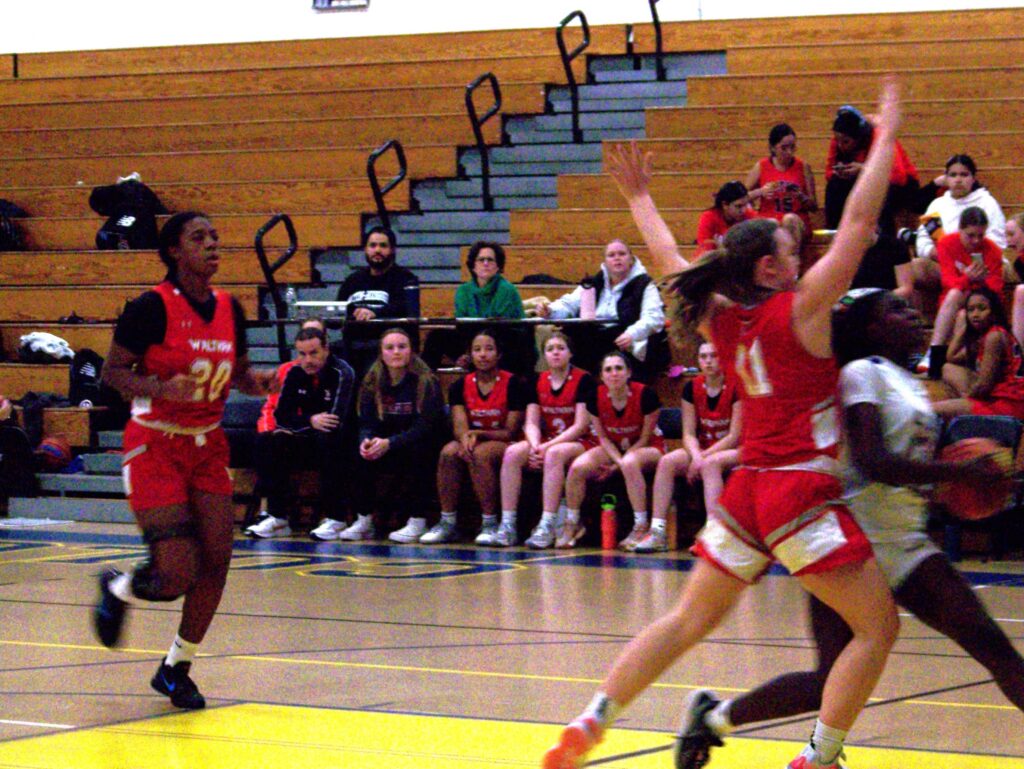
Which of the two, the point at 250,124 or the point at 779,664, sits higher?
the point at 250,124

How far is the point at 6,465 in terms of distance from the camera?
1225 centimetres

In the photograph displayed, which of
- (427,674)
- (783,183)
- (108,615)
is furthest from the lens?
(783,183)

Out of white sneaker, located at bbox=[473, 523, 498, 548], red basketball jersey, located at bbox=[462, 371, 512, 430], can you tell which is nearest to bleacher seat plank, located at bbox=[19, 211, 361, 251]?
red basketball jersey, located at bbox=[462, 371, 512, 430]

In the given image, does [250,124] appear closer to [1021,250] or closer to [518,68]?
[518,68]

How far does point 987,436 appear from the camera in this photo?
9.03 m

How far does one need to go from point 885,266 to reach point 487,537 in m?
3.26

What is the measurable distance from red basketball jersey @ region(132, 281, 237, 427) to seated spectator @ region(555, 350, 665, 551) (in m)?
4.95

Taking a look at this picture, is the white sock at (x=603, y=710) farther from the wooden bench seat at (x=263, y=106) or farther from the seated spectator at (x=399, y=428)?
the wooden bench seat at (x=263, y=106)

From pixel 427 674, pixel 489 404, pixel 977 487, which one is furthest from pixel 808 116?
pixel 977 487

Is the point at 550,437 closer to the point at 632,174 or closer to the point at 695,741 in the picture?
the point at 632,174

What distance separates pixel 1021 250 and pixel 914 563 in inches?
269

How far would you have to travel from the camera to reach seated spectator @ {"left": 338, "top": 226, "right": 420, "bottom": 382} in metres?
11.6

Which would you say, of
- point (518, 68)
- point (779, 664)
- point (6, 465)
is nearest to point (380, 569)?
point (779, 664)

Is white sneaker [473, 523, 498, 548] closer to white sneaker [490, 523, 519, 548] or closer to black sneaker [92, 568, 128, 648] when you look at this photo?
white sneaker [490, 523, 519, 548]
